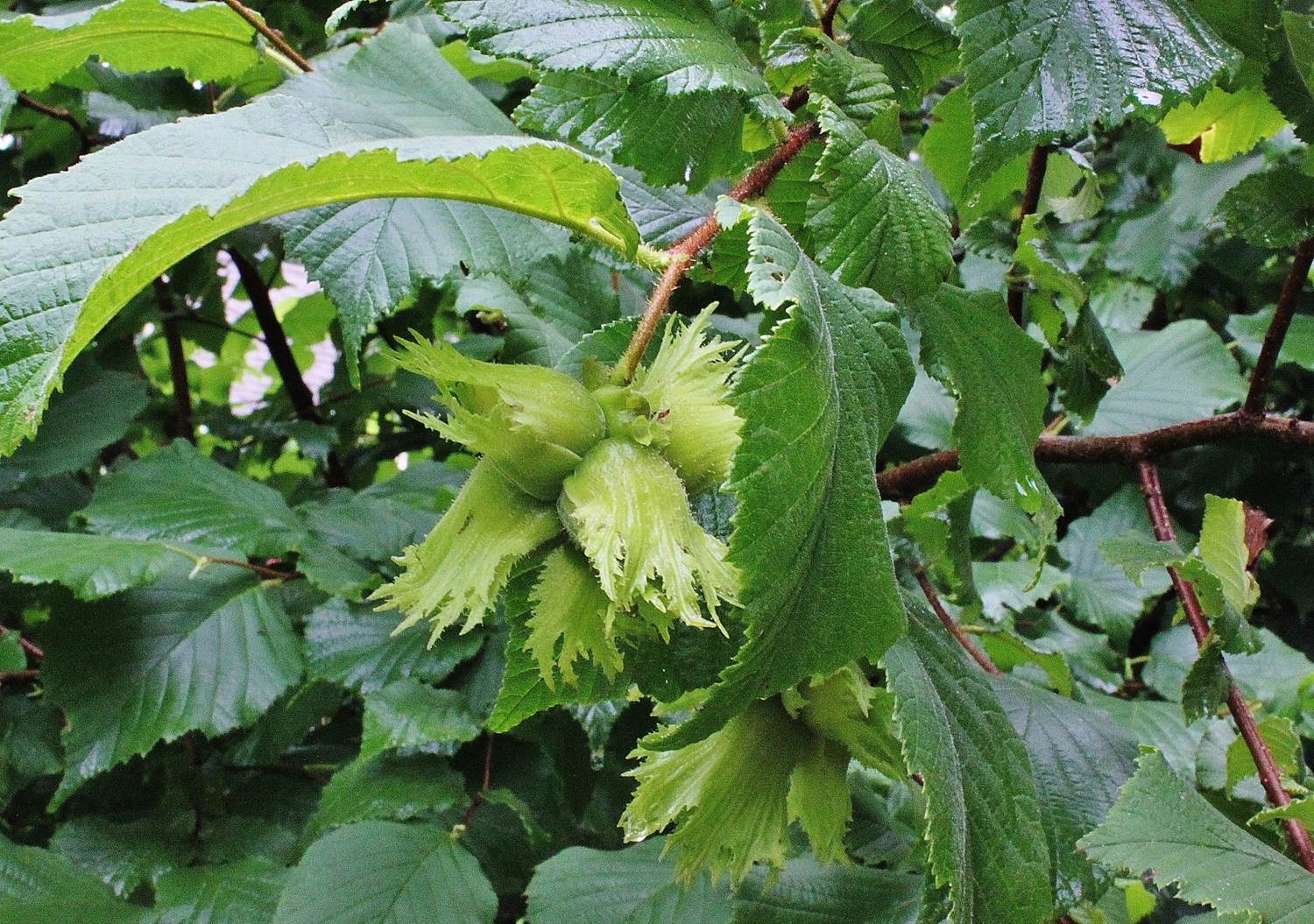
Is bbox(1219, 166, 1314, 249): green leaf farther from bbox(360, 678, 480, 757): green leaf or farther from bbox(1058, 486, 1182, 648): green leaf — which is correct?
bbox(360, 678, 480, 757): green leaf

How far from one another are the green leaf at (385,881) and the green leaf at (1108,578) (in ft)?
3.26

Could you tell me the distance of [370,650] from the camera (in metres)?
1.16

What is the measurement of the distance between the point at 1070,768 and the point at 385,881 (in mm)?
676

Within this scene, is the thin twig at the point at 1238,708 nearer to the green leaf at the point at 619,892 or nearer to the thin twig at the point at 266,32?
the green leaf at the point at 619,892

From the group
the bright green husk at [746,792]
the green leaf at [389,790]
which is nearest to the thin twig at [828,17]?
the bright green husk at [746,792]

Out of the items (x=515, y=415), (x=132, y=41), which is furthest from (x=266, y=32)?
(x=515, y=415)

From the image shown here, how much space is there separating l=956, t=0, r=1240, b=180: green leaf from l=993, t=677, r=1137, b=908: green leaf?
47 centimetres

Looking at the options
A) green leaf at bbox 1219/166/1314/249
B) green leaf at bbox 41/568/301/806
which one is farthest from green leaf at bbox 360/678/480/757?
green leaf at bbox 1219/166/1314/249

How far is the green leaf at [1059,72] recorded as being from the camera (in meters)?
0.63

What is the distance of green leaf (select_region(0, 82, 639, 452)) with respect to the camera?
0.42 m

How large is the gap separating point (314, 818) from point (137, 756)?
0.47 meters

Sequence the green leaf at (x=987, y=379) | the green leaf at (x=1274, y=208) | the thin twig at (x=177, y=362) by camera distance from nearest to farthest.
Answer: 1. the green leaf at (x=987, y=379)
2. the green leaf at (x=1274, y=208)
3. the thin twig at (x=177, y=362)

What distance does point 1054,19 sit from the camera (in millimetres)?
654

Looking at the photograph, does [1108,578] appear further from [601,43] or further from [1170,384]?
[601,43]
